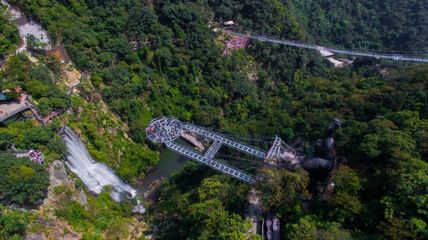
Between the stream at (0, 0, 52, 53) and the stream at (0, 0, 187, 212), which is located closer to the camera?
the stream at (0, 0, 187, 212)

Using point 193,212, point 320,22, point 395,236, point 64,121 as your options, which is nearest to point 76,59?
point 64,121

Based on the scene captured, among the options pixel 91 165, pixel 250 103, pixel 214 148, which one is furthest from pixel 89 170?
pixel 250 103

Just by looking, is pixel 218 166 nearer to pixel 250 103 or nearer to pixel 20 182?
pixel 20 182

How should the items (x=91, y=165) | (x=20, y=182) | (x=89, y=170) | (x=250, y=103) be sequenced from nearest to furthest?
(x=20, y=182) < (x=89, y=170) < (x=91, y=165) < (x=250, y=103)

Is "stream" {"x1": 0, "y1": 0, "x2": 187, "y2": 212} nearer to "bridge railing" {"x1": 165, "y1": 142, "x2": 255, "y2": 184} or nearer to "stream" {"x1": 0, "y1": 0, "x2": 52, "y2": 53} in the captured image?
"stream" {"x1": 0, "y1": 0, "x2": 52, "y2": 53}

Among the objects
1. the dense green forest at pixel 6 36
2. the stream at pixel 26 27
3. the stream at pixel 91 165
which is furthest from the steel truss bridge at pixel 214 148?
the dense green forest at pixel 6 36

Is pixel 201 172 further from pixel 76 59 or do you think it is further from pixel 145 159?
pixel 76 59

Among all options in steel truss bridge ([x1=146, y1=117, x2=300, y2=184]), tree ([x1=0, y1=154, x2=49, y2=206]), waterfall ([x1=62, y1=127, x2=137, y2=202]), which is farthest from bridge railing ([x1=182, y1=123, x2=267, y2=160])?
tree ([x1=0, y1=154, x2=49, y2=206])
